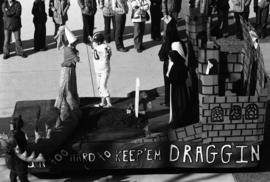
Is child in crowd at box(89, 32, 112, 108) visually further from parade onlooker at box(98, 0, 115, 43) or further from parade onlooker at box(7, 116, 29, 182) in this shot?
parade onlooker at box(98, 0, 115, 43)

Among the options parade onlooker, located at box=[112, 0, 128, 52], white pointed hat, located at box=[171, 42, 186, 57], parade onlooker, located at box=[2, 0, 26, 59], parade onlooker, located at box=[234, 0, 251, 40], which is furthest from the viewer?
parade onlooker, located at box=[234, 0, 251, 40]

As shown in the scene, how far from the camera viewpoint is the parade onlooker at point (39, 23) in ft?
58.9

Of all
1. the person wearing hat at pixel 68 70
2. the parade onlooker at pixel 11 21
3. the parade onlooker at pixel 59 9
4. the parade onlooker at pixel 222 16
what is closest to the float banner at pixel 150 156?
the person wearing hat at pixel 68 70

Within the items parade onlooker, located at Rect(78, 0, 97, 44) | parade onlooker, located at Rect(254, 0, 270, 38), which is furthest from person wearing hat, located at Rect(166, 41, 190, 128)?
parade onlooker, located at Rect(254, 0, 270, 38)

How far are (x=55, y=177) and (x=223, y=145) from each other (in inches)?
105

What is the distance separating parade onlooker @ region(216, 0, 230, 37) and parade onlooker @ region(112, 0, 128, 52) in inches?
101

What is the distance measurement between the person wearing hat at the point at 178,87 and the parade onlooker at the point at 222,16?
740cm

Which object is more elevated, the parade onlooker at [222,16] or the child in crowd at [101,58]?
the child in crowd at [101,58]

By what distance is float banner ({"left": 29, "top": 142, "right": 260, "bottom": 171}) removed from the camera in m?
11.5

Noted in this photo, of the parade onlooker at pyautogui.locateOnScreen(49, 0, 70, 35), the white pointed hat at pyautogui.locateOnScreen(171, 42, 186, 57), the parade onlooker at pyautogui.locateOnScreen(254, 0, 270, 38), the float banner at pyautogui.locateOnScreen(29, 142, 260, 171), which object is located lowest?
the float banner at pyautogui.locateOnScreen(29, 142, 260, 171)

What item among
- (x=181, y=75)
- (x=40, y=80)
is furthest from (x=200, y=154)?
(x=40, y=80)

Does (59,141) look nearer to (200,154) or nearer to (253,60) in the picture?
(200,154)

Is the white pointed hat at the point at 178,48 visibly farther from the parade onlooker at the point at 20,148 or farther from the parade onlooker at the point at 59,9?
the parade onlooker at the point at 59,9

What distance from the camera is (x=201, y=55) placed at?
11.2m
